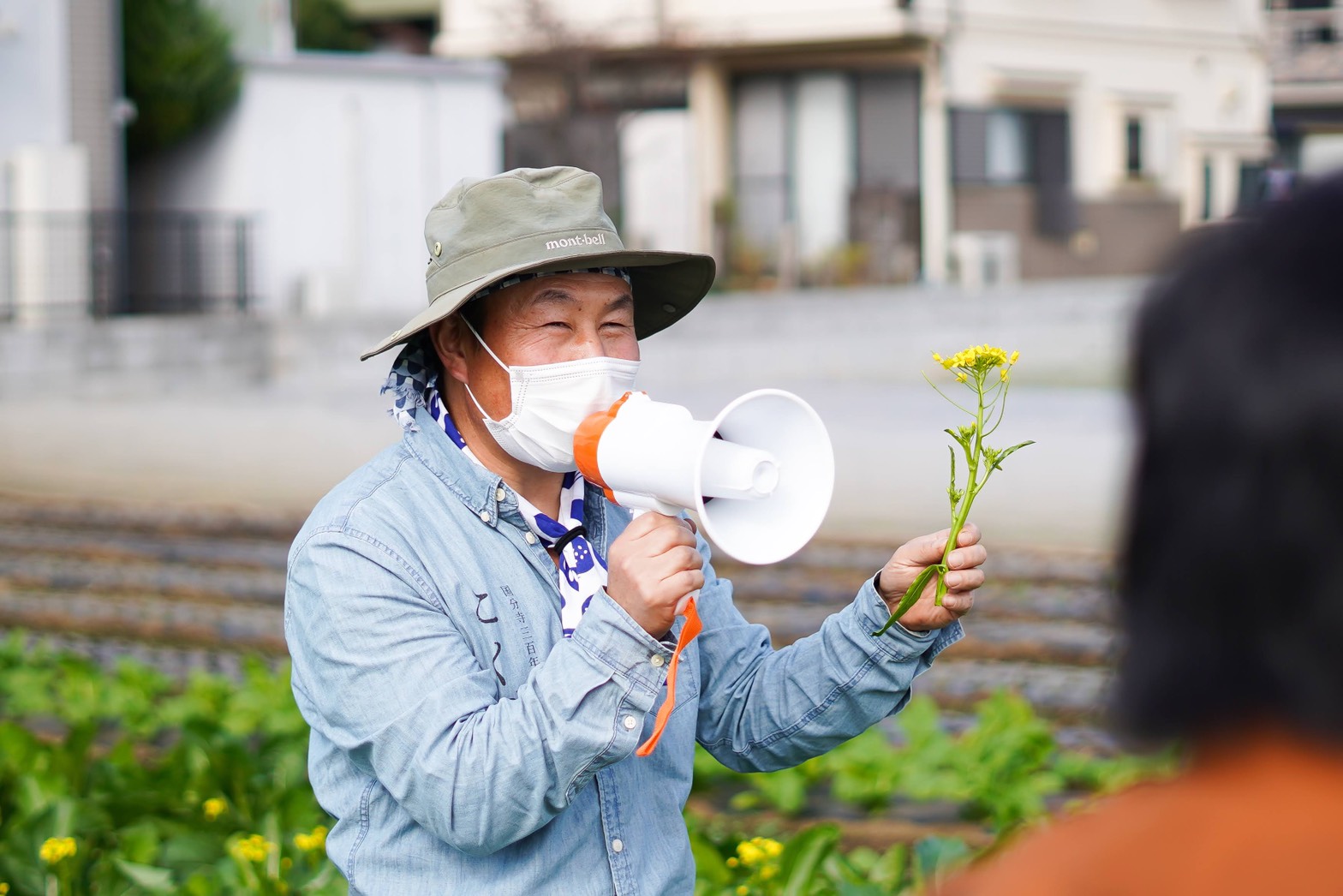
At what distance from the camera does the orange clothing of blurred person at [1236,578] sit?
98 cm

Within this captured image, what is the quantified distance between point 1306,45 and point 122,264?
2877 cm

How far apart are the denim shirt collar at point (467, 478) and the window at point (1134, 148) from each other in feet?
96.7

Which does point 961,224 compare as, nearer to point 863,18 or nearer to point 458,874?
point 863,18

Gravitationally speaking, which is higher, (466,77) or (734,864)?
(466,77)

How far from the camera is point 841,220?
27125 millimetres

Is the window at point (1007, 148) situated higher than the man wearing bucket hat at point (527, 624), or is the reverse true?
the window at point (1007, 148)

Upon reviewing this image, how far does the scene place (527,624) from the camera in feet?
7.54

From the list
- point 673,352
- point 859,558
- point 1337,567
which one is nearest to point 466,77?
point 673,352

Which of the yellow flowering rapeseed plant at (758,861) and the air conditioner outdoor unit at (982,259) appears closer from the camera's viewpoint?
the yellow flowering rapeseed plant at (758,861)

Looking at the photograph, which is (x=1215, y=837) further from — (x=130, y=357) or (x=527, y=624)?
(x=130, y=357)

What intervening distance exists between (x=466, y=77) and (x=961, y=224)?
10.6 metres

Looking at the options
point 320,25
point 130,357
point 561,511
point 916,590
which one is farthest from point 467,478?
point 320,25

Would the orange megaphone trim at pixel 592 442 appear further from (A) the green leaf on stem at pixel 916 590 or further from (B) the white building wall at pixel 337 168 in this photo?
(B) the white building wall at pixel 337 168

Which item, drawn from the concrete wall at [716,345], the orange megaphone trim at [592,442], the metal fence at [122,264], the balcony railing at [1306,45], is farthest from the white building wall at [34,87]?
the balcony railing at [1306,45]
